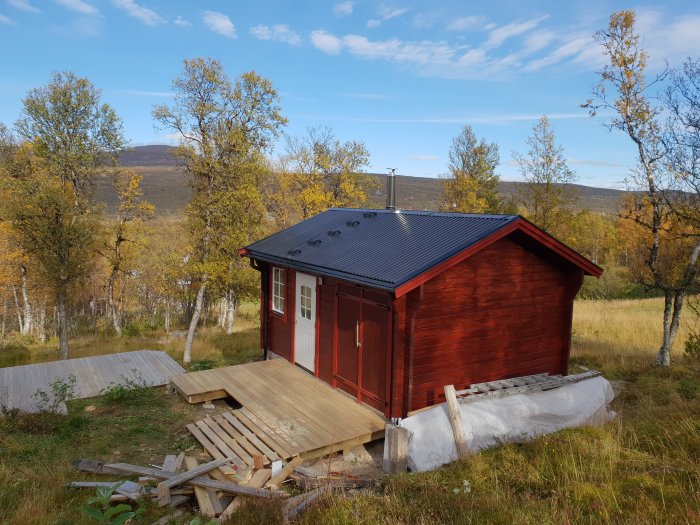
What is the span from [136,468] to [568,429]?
6.35m

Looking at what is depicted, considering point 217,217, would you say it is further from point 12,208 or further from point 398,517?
point 398,517

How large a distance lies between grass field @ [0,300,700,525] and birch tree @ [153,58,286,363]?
6.13 m

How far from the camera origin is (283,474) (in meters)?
5.98

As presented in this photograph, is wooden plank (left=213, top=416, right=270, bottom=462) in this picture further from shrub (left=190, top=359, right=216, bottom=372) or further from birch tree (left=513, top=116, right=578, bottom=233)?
birch tree (left=513, top=116, right=578, bottom=233)

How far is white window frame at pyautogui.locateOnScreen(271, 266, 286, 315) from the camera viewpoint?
11.2 meters

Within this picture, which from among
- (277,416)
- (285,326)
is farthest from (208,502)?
(285,326)

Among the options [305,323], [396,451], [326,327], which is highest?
[326,327]

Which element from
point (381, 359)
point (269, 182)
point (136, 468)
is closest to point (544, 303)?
point (381, 359)

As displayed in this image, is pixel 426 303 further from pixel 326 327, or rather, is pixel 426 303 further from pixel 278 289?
pixel 278 289

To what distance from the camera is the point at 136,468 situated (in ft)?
19.4

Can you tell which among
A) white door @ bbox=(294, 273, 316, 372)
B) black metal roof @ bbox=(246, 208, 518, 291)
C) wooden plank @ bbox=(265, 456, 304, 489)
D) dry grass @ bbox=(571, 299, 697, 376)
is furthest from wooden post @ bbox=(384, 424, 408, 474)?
dry grass @ bbox=(571, 299, 697, 376)

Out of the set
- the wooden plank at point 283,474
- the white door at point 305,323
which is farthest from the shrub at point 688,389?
the wooden plank at point 283,474

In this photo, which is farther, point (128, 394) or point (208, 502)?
point (128, 394)

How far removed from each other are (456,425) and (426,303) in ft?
6.40
